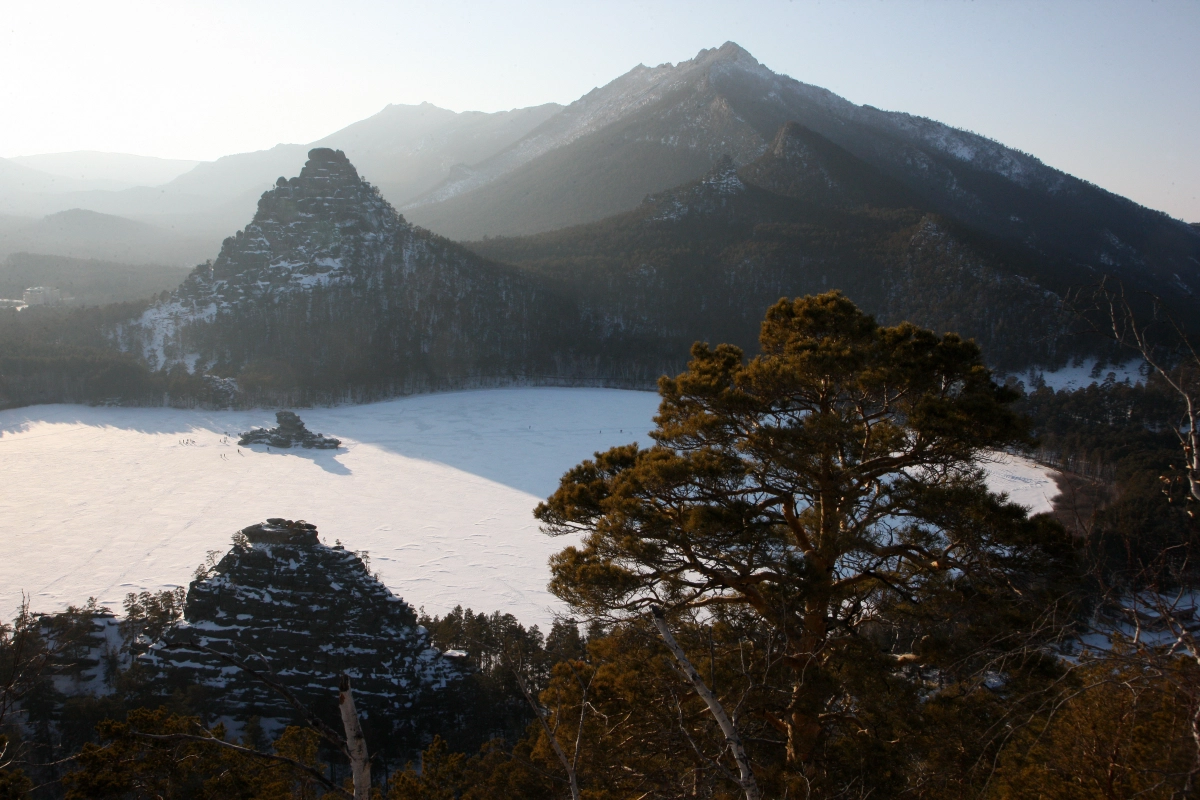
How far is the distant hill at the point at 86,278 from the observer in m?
89.1

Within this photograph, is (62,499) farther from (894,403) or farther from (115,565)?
(894,403)

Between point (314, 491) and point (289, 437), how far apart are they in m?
11.0

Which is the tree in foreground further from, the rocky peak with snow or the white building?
the white building

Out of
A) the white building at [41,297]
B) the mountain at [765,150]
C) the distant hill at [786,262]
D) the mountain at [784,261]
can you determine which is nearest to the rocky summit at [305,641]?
the mountain at [784,261]

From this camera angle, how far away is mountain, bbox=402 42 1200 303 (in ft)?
384

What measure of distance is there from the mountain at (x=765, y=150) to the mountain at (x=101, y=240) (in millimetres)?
46340

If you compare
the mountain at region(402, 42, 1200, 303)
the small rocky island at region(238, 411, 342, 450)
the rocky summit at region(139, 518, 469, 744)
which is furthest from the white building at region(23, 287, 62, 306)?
the rocky summit at region(139, 518, 469, 744)

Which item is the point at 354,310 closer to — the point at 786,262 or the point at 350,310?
the point at 350,310

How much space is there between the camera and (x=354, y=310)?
7425 centimetres

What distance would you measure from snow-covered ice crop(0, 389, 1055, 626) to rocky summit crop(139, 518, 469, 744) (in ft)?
11.9

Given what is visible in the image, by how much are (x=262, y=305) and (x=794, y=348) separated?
72673 millimetres

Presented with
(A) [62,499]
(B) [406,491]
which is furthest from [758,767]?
(A) [62,499]

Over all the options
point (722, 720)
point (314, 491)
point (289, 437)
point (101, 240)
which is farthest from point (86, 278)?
point (722, 720)

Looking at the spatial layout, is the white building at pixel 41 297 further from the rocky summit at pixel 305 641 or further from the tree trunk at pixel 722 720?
the tree trunk at pixel 722 720
